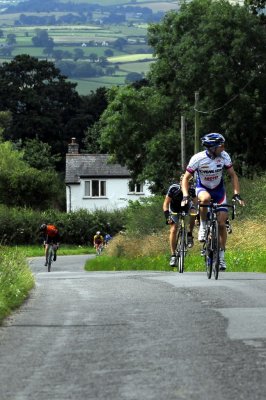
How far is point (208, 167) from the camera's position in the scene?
16359mm

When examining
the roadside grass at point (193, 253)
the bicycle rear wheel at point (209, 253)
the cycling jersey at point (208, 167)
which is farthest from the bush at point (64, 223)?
the cycling jersey at point (208, 167)

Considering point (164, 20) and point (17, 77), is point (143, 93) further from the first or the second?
point (17, 77)

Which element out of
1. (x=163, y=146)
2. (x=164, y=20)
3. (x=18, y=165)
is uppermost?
(x=164, y=20)

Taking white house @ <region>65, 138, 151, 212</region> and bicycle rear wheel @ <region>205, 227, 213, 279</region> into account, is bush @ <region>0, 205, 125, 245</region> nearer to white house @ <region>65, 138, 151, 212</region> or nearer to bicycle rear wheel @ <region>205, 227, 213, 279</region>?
white house @ <region>65, 138, 151, 212</region>

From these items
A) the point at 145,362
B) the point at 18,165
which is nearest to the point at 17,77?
the point at 18,165

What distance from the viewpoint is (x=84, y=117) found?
124 meters

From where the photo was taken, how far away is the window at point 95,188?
99812mm

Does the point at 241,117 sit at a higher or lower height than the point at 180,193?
lower

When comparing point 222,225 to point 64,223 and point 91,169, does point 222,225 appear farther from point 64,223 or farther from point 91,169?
point 91,169

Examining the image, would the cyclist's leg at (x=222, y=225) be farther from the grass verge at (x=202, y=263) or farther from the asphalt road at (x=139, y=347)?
the grass verge at (x=202, y=263)

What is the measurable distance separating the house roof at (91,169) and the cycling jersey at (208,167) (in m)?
82.7

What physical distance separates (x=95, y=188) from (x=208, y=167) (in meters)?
83.9

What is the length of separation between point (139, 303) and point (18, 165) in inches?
3393

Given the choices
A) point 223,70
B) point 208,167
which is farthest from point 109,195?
point 208,167
